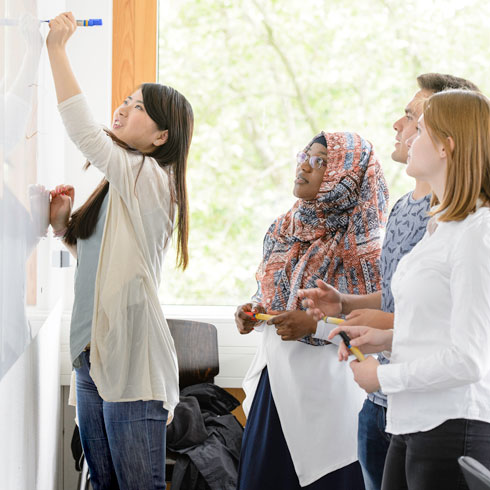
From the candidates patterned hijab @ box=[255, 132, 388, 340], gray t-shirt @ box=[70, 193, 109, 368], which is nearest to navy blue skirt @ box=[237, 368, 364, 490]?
patterned hijab @ box=[255, 132, 388, 340]

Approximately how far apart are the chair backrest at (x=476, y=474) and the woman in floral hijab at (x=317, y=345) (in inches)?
40.4

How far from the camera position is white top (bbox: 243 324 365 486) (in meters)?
2.03

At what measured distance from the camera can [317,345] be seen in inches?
80.0

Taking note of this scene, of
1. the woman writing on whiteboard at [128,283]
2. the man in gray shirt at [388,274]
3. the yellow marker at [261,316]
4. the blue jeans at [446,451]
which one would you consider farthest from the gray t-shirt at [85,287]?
the blue jeans at [446,451]

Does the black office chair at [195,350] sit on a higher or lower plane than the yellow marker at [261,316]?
lower

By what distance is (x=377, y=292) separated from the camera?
72.4 inches

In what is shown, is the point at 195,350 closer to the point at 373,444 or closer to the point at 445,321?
the point at 373,444

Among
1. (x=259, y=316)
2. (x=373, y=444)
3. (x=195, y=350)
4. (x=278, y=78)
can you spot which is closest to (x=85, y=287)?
(x=259, y=316)

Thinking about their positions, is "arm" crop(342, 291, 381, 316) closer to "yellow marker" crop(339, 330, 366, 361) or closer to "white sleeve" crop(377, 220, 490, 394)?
"yellow marker" crop(339, 330, 366, 361)

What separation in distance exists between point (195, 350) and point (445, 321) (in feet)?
5.56

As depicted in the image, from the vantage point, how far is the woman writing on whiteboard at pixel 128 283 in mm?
1657

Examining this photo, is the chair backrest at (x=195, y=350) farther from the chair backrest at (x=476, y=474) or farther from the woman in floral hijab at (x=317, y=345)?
the chair backrest at (x=476, y=474)

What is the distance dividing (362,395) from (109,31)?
6.18 feet

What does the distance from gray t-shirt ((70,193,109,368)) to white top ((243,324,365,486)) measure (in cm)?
64
